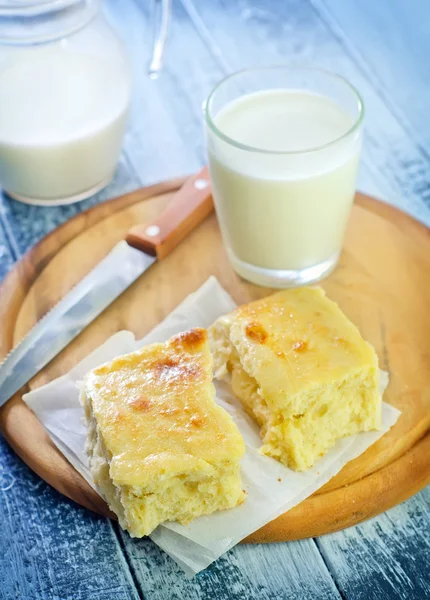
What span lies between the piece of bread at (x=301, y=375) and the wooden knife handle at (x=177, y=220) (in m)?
0.39

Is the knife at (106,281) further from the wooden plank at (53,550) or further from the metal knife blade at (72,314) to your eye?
the wooden plank at (53,550)

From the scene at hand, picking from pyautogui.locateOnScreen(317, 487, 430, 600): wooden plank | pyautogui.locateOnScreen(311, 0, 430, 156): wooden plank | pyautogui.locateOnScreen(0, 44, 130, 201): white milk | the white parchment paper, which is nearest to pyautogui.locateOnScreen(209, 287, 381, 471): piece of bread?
the white parchment paper

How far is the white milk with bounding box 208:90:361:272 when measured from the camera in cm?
176

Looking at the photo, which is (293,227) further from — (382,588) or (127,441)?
(382,588)

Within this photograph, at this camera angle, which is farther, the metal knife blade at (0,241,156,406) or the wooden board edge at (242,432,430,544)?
the metal knife blade at (0,241,156,406)

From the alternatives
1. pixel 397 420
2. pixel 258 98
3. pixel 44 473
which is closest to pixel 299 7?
pixel 258 98

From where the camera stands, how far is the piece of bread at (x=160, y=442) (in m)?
1.43

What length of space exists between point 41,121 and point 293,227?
0.73 m

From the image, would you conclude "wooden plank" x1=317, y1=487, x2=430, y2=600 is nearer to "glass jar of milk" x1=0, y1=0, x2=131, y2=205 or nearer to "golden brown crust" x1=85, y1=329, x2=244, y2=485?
"golden brown crust" x1=85, y1=329, x2=244, y2=485

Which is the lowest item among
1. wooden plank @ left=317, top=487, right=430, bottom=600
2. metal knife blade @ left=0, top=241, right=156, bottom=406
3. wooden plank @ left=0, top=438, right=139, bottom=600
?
wooden plank @ left=317, top=487, right=430, bottom=600

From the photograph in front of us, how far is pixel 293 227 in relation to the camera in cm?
187

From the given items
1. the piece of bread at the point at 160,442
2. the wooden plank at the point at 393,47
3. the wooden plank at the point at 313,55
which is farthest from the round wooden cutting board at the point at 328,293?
the wooden plank at the point at 393,47

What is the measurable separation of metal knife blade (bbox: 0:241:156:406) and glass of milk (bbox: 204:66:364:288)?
0.86ft

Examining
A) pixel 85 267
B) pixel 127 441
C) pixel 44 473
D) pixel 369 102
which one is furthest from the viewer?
pixel 369 102
